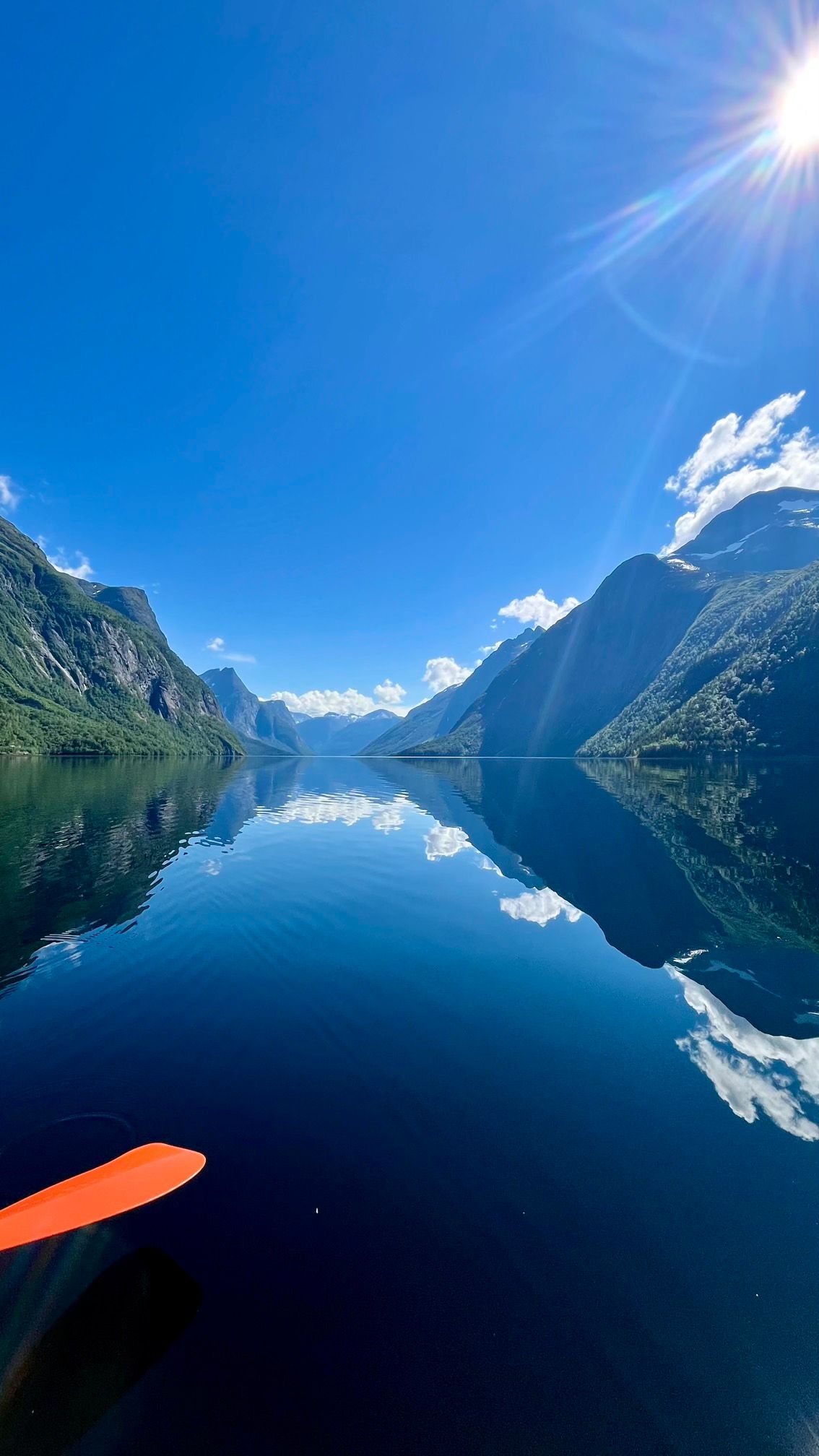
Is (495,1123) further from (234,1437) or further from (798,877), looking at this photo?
(798,877)

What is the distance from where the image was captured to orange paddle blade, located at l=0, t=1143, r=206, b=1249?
24.4 ft

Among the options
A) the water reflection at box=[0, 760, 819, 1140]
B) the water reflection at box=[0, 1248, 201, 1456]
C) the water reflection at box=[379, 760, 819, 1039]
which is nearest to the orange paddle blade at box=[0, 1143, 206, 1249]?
the water reflection at box=[0, 1248, 201, 1456]

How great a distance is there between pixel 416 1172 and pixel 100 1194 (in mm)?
5271

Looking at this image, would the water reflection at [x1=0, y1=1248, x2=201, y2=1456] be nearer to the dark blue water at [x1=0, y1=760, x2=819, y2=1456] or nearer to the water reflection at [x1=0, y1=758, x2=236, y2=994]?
the dark blue water at [x1=0, y1=760, x2=819, y2=1456]

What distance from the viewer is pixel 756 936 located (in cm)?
2189

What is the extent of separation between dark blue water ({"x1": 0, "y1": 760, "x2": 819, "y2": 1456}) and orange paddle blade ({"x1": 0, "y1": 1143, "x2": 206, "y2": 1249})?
599mm

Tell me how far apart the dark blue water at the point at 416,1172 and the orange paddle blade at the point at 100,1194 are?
1.96ft

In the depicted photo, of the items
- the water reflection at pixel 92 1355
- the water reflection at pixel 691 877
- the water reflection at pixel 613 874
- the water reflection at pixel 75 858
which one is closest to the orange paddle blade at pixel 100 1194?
the water reflection at pixel 92 1355

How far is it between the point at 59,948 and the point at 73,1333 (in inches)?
602

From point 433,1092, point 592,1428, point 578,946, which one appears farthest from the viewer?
point 578,946

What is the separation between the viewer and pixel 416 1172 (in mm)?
9344

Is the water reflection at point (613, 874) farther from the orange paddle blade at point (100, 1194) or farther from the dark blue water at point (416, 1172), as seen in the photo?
the orange paddle blade at point (100, 1194)

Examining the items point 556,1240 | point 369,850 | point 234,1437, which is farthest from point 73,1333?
point 369,850

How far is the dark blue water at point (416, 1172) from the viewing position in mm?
5945
